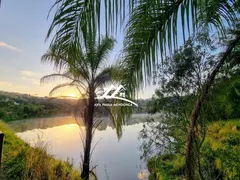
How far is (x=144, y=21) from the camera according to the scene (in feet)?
5.90

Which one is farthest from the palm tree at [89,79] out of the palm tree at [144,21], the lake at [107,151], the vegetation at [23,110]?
the vegetation at [23,110]

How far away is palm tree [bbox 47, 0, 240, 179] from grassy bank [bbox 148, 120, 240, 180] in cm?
288

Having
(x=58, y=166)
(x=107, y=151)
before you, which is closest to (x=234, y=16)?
(x=58, y=166)

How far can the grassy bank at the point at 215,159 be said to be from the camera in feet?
13.5

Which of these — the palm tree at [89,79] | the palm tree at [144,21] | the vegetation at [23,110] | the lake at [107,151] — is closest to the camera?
the palm tree at [144,21]

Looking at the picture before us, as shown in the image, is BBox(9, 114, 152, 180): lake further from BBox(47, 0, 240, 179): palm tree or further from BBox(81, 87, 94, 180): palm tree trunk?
BBox(47, 0, 240, 179): palm tree

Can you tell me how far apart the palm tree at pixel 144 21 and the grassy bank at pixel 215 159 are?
2879mm

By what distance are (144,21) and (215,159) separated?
175 inches

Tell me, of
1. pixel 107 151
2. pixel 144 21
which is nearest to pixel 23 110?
pixel 107 151

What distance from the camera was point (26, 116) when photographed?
2028cm

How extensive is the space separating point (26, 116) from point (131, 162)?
1556 cm

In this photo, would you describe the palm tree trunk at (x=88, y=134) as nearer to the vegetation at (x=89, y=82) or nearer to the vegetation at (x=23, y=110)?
the vegetation at (x=89, y=82)

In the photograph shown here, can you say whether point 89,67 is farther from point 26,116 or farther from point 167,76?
point 26,116

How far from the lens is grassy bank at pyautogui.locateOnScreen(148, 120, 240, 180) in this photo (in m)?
4.11
